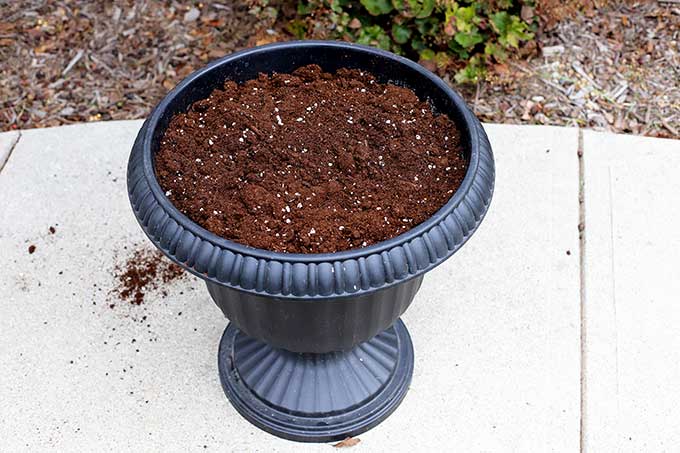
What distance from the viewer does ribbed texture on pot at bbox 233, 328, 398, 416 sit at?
246 centimetres

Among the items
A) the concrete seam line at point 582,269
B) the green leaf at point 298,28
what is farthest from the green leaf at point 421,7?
the concrete seam line at point 582,269

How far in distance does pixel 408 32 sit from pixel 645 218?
4.30 ft

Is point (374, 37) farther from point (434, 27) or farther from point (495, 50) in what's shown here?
point (495, 50)

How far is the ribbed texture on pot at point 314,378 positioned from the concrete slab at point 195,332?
11cm

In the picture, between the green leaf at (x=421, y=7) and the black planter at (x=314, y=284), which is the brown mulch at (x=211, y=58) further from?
the black planter at (x=314, y=284)

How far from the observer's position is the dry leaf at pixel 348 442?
2.43 metres

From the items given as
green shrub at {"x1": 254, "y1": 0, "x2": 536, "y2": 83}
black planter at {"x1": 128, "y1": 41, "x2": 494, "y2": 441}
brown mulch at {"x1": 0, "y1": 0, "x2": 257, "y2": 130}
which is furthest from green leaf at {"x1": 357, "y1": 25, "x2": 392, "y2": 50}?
black planter at {"x1": 128, "y1": 41, "x2": 494, "y2": 441}

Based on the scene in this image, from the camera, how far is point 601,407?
2506 millimetres

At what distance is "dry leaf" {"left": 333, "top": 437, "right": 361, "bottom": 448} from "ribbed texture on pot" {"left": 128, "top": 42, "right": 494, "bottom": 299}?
2.72 feet

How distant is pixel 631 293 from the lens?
2.82m

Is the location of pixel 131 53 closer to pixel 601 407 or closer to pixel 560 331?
pixel 560 331

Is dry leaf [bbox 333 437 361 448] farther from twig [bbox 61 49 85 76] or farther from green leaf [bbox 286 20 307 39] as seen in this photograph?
twig [bbox 61 49 85 76]

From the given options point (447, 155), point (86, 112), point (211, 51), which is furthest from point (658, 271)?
point (86, 112)

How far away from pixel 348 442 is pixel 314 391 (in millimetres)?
188
